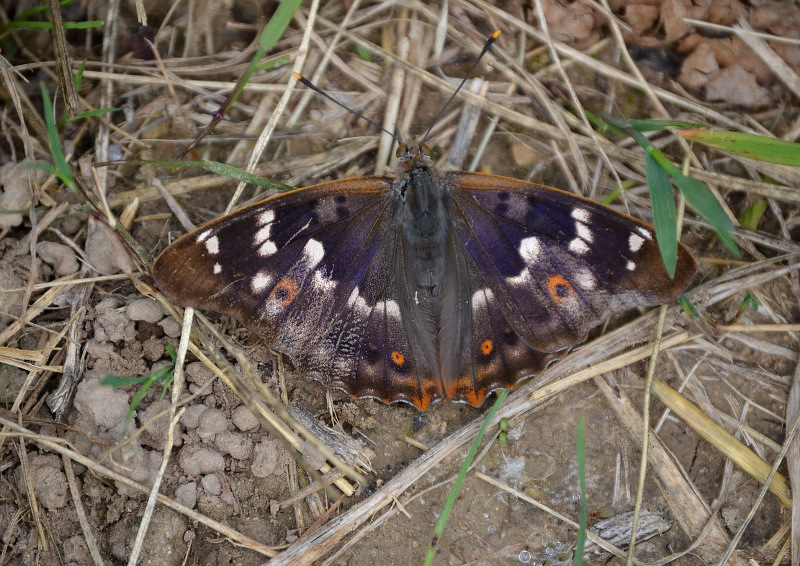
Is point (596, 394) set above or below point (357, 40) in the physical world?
below

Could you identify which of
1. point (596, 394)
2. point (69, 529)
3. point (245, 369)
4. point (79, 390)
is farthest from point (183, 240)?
point (596, 394)

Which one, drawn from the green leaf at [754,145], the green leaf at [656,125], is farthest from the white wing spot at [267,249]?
the green leaf at [754,145]

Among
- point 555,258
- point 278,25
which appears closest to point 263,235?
point 278,25

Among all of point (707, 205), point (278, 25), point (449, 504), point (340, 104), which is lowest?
Result: point (449, 504)

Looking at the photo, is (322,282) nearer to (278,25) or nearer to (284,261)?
(284,261)

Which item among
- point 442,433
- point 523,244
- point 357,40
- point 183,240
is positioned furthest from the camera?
point 357,40

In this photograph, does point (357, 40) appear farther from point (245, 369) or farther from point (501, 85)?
point (245, 369)
